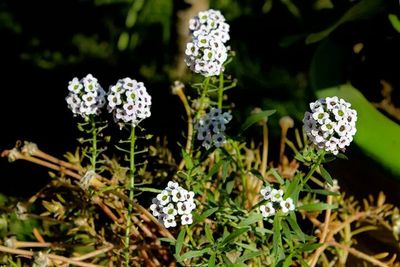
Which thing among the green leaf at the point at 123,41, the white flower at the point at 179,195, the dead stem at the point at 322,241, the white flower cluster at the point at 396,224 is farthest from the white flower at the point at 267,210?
the green leaf at the point at 123,41

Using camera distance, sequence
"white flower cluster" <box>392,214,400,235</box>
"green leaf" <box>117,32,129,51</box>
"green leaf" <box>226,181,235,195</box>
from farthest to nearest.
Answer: "green leaf" <box>117,32,129,51</box> → "white flower cluster" <box>392,214,400,235</box> → "green leaf" <box>226,181,235,195</box>

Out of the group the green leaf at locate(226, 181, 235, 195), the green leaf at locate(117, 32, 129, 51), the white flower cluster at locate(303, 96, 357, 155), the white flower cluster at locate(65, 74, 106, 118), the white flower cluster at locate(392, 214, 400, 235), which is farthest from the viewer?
the green leaf at locate(117, 32, 129, 51)

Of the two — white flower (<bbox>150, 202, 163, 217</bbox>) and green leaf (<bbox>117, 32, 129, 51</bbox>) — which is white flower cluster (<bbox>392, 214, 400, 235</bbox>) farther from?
green leaf (<bbox>117, 32, 129, 51</bbox>)

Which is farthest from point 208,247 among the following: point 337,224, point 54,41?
point 54,41

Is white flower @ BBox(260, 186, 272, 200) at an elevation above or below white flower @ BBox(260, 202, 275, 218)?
above

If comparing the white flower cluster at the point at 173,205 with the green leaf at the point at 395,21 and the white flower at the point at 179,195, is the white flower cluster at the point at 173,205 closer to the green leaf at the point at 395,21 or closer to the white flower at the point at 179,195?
the white flower at the point at 179,195

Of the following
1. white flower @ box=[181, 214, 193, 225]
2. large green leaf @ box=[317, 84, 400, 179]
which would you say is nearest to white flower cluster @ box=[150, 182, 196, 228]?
white flower @ box=[181, 214, 193, 225]

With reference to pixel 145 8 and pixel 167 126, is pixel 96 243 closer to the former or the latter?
pixel 167 126
